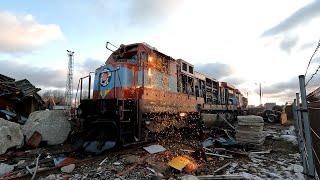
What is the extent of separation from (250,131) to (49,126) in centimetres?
866

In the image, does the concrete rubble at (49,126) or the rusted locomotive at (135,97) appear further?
the concrete rubble at (49,126)

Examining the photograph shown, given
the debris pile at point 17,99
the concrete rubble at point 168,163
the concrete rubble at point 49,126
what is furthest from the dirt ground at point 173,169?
the debris pile at point 17,99

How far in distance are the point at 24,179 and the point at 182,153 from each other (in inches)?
191

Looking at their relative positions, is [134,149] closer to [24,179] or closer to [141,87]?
[141,87]

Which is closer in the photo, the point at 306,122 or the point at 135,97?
the point at 306,122

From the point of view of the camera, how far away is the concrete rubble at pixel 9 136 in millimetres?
10259

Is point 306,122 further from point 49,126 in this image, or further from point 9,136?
point 49,126

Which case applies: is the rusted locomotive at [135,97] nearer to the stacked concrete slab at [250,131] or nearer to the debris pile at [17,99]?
the stacked concrete slab at [250,131]

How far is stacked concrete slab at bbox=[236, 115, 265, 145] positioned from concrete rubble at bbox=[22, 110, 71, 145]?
7.75 metres

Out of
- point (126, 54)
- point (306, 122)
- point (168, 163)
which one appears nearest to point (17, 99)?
point (126, 54)

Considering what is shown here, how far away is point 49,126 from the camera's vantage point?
40.2ft

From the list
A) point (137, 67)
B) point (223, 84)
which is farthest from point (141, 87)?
point (223, 84)

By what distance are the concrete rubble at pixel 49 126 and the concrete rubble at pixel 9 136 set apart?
544 millimetres

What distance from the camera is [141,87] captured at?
34.3 ft
